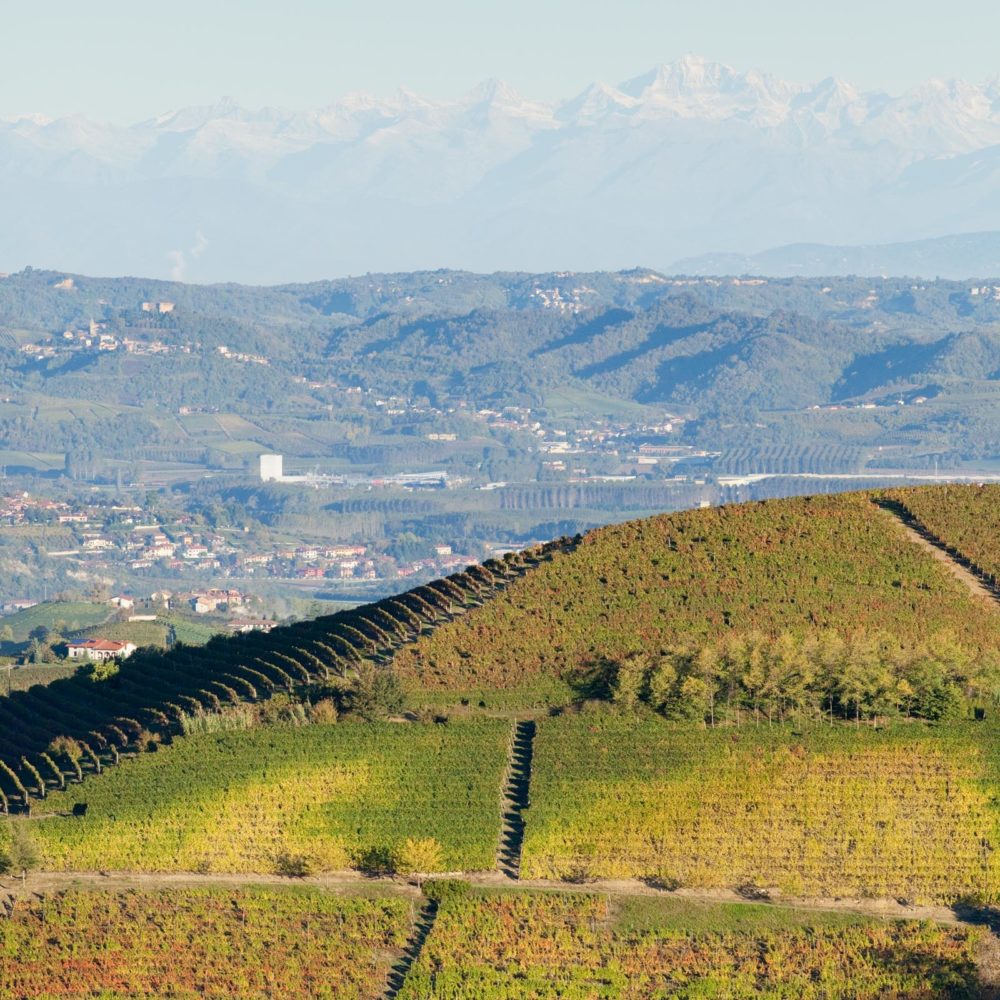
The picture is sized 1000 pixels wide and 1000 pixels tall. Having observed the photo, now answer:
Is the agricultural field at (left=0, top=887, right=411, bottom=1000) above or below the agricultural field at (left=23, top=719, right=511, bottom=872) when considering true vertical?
below

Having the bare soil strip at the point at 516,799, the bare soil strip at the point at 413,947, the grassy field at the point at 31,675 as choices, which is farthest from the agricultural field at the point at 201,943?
the grassy field at the point at 31,675

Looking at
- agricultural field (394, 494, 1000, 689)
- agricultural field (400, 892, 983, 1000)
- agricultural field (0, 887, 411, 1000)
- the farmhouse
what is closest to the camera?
agricultural field (400, 892, 983, 1000)

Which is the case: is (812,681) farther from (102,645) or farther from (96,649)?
(102,645)

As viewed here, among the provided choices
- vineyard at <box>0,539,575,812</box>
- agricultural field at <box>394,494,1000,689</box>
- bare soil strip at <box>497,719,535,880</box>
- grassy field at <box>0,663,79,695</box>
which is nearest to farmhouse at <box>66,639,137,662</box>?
grassy field at <box>0,663,79,695</box>

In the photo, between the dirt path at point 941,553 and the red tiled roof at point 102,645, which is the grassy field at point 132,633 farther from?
the dirt path at point 941,553

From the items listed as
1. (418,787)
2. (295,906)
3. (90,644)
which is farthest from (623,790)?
(90,644)

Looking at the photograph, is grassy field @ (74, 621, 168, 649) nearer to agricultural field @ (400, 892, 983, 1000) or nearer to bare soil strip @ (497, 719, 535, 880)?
bare soil strip @ (497, 719, 535, 880)
